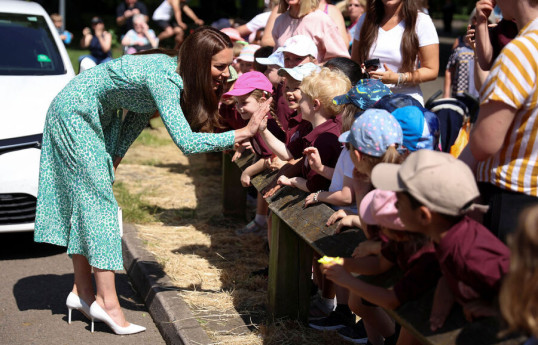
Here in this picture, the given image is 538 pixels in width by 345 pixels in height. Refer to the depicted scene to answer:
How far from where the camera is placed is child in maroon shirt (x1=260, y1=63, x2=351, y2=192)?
454 centimetres

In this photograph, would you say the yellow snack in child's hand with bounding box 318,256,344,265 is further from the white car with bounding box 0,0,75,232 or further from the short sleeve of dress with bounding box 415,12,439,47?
the white car with bounding box 0,0,75,232

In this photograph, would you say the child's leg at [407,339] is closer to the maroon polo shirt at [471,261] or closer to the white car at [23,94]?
the maroon polo shirt at [471,261]

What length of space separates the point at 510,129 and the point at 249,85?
2235 millimetres

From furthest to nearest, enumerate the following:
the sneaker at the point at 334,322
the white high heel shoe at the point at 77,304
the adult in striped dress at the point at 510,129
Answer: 1. the white high heel shoe at the point at 77,304
2. the sneaker at the point at 334,322
3. the adult in striped dress at the point at 510,129

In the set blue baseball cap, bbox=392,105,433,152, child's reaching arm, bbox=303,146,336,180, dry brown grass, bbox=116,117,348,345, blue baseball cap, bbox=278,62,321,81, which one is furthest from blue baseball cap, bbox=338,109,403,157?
dry brown grass, bbox=116,117,348,345

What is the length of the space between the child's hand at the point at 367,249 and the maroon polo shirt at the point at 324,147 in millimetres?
1060

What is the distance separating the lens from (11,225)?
6328mm

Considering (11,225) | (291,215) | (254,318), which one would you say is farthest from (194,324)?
(11,225)

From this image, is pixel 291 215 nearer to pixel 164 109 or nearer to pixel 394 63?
pixel 164 109

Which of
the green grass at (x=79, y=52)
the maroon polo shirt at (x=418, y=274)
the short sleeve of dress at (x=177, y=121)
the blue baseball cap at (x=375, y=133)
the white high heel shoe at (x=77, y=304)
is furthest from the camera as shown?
the green grass at (x=79, y=52)

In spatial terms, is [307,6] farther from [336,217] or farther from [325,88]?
[336,217]

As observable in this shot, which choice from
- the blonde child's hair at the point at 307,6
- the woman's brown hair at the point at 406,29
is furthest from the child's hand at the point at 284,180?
the blonde child's hair at the point at 307,6

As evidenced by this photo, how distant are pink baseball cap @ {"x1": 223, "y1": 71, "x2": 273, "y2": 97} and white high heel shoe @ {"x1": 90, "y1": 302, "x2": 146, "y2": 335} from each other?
5.63 feet

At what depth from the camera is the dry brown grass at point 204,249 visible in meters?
4.76
